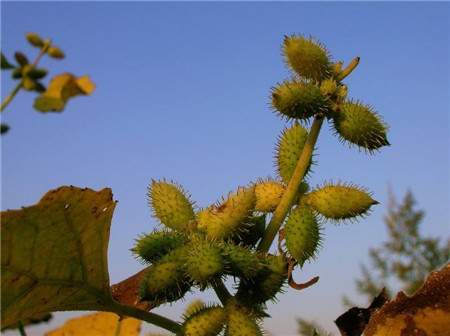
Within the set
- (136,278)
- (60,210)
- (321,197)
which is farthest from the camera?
(136,278)

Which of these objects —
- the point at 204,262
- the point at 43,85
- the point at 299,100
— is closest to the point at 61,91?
the point at 43,85

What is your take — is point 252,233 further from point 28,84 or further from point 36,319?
point 28,84

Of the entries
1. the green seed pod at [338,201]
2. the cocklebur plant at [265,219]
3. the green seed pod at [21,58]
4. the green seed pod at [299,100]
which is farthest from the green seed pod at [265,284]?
the green seed pod at [21,58]

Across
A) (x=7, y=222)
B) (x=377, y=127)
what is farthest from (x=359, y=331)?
(x=7, y=222)

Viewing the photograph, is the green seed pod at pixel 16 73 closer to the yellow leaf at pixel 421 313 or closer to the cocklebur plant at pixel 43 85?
the cocklebur plant at pixel 43 85

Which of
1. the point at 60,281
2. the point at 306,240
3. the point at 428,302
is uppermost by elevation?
the point at 60,281

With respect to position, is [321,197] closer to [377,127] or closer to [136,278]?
[377,127]

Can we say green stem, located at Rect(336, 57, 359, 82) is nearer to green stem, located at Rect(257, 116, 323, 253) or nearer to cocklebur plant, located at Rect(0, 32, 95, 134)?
green stem, located at Rect(257, 116, 323, 253)
